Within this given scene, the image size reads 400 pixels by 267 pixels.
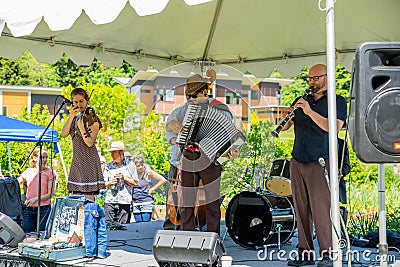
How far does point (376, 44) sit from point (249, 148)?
6.06ft

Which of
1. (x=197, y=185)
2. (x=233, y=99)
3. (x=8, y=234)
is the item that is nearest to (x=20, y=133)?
(x=8, y=234)

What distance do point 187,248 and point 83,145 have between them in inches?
72.6

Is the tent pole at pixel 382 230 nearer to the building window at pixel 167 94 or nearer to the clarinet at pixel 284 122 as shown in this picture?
the clarinet at pixel 284 122

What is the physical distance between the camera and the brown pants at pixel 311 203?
4.46m

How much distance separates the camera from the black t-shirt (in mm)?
4562

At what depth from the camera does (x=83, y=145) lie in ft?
17.4

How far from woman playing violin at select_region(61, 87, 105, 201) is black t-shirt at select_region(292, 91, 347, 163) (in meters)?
1.76

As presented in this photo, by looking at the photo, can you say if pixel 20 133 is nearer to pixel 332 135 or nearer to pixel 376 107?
pixel 332 135

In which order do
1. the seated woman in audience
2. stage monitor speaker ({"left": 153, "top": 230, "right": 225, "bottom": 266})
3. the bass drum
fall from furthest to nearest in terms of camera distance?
the seated woman in audience
the bass drum
stage monitor speaker ({"left": 153, "top": 230, "right": 225, "bottom": 266})

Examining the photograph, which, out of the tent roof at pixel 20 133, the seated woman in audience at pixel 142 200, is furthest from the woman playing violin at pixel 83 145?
the tent roof at pixel 20 133

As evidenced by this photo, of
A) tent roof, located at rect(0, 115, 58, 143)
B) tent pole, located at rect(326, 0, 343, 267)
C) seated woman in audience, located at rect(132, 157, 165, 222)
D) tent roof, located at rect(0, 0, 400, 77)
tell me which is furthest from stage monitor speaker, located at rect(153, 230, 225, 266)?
tent roof, located at rect(0, 115, 58, 143)

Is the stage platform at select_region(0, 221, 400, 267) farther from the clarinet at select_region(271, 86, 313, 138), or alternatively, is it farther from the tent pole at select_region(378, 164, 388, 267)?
the tent pole at select_region(378, 164, 388, 267)

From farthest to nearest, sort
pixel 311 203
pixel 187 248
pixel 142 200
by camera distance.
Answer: pixel 142 200 < pixel 311 203 < pixel 187 248

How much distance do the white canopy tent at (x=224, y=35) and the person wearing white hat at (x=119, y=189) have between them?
1.19 meters
